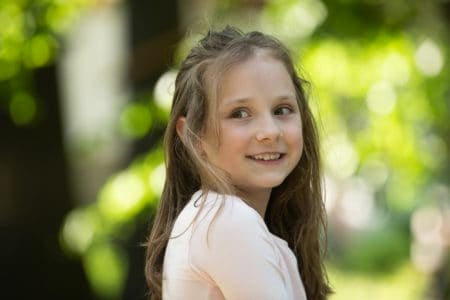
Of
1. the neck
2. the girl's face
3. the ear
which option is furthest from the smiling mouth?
the ear

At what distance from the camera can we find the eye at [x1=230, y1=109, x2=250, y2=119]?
2586mm

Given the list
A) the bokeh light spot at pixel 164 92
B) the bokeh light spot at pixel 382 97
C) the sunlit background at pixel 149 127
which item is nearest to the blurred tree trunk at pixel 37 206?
the sunlit background at pixel 149 127

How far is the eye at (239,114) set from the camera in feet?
8.48

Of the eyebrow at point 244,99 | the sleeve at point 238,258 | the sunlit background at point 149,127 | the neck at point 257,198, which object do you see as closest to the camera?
the sleeve at point 238,258

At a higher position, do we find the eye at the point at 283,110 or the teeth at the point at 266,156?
the eye at the point at 283,110

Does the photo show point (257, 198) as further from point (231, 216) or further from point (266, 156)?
point (231, 216)

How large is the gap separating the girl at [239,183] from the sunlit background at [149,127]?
2429mm

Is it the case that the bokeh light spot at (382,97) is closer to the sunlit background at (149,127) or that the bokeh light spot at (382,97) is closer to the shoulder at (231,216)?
the sunlit background at (149,127)

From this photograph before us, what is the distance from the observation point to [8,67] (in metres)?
6.55

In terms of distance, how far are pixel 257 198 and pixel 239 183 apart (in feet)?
0.31

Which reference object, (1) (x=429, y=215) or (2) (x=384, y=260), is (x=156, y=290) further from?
(2) (x=384, y=260)

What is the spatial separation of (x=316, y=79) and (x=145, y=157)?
1.03 m

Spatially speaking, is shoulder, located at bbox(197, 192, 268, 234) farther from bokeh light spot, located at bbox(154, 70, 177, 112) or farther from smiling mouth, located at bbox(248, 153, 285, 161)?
bokeh light spot, located at bbox(154, 70, 177, 112)

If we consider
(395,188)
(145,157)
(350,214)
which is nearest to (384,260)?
(350,214)
